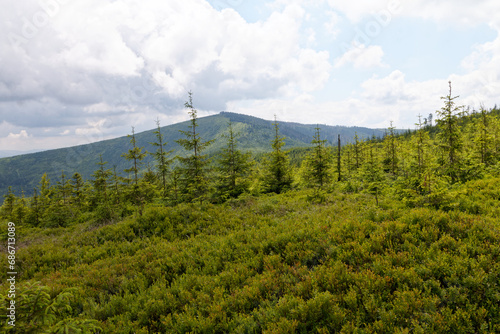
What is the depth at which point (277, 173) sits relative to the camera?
67.0ft

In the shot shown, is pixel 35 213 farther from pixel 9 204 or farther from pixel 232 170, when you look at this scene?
pixel 232 170

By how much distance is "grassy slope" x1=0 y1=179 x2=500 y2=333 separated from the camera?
4.26 m

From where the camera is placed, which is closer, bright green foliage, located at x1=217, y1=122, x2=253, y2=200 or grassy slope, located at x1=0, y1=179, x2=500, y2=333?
grassy slope, located at x1=0, y1=179, x2=500, y2=333

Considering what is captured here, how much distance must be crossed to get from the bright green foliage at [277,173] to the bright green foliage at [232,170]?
3.07m

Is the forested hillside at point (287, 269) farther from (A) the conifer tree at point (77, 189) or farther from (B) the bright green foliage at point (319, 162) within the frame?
(A) the conifer tree at point (77, 189)

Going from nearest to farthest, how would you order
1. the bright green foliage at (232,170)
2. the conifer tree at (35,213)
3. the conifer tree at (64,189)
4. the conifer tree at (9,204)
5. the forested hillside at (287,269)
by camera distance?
the forested hillside at (287,269) → the bright green foliage at (232,170) → the conifer tree at (35,213) → the conifer tree at (9,204) → the conifer tree at (64,189)

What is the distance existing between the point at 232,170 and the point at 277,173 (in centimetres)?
507

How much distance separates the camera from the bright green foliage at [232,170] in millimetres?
17016

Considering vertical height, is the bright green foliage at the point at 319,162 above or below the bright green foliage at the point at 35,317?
above

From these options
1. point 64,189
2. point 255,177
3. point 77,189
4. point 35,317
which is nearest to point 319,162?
point 255,177

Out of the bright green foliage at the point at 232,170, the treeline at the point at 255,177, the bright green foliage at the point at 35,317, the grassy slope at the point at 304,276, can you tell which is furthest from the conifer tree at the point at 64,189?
the bright green foliage at the point at 35,317

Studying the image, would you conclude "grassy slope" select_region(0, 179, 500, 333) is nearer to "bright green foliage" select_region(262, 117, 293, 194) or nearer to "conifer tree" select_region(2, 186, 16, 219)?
"bright green foliage" select_region(262, 117, 293, 194)

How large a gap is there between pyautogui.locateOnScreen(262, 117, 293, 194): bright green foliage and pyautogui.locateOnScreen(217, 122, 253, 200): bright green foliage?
307 cm

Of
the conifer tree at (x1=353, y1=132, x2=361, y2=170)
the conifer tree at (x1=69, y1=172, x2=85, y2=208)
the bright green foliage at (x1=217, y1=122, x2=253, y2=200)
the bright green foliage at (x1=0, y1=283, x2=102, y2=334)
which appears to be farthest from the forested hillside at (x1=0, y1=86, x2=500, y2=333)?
the conifer tree at (x1=353, y1=132, x2=361, y2=170)
